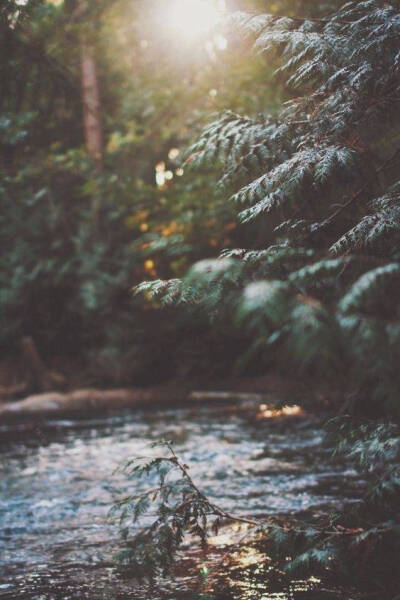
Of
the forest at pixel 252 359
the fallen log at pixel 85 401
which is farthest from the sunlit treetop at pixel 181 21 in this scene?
the fallen log at pixel 85 401

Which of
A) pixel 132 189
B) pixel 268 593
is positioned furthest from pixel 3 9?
pixel 132 189

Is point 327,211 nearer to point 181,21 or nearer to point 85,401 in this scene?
point 181,21

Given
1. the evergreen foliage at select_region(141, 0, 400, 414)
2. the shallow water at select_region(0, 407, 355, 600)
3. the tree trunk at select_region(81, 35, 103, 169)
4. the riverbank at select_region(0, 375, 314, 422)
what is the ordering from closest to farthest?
1. the evergreen foliage at select_region(141, 0, 400, 414)
2. the shallow water at select_region(0, 407, 355, 600)
3. the riverbank at select_region(0, 375, 314, 422)
4. the tree trunk at select_region(81, 35, 103, 169)

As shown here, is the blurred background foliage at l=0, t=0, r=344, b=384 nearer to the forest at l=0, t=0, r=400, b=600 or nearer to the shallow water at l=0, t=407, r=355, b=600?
the forest at l=0, t=0, r=400, b=600

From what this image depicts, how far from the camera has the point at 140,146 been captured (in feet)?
60.8

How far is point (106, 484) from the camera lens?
632 cm

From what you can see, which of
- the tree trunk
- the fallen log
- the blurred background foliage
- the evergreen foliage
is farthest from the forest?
the tree trunk

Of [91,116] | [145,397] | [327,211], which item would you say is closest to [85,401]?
[145,397]

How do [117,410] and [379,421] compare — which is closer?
[379,421]

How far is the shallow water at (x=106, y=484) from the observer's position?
12.4 ft

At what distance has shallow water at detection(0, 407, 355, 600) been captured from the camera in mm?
3773

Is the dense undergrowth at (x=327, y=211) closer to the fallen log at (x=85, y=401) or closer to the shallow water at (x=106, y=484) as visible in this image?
the shallow water at (x=106, y=484)

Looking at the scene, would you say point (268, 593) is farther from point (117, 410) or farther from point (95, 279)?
point (95, 279)

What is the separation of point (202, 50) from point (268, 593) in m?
12.0
